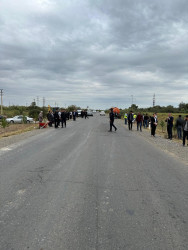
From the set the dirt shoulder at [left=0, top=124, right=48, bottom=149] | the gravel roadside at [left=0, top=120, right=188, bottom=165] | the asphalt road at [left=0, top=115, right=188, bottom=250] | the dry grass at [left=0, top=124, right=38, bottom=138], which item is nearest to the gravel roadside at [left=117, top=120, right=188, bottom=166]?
the gravel roadside at [left=0, top=120, right=188, bottom=165]

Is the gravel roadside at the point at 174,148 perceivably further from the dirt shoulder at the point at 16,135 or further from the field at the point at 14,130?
the field at the point at 14,130

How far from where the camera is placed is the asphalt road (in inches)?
112

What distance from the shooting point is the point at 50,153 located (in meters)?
8.63

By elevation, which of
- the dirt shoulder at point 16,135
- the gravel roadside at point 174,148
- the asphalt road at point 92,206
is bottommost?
the gravel roadside at point 174,148

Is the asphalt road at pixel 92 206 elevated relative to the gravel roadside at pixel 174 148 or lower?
elevated

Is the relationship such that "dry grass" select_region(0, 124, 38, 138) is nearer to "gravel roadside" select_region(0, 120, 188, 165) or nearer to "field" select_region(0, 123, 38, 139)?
"field" select_region(0, 123, 38, 139)

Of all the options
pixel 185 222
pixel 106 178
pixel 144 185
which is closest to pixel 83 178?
pixel 106 178

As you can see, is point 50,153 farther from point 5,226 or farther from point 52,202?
point 5,226

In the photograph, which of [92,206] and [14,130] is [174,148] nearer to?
[92,206]

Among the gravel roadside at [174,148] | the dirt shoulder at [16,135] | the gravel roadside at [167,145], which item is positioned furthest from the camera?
the dirt shoulder at [16,135]

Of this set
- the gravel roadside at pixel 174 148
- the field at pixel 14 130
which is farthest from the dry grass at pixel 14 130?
the gravel roadside at pixel 174 148

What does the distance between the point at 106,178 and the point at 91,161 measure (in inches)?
73.8

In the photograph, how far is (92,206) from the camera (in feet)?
12.6

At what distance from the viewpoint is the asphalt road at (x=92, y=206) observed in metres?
2.85
